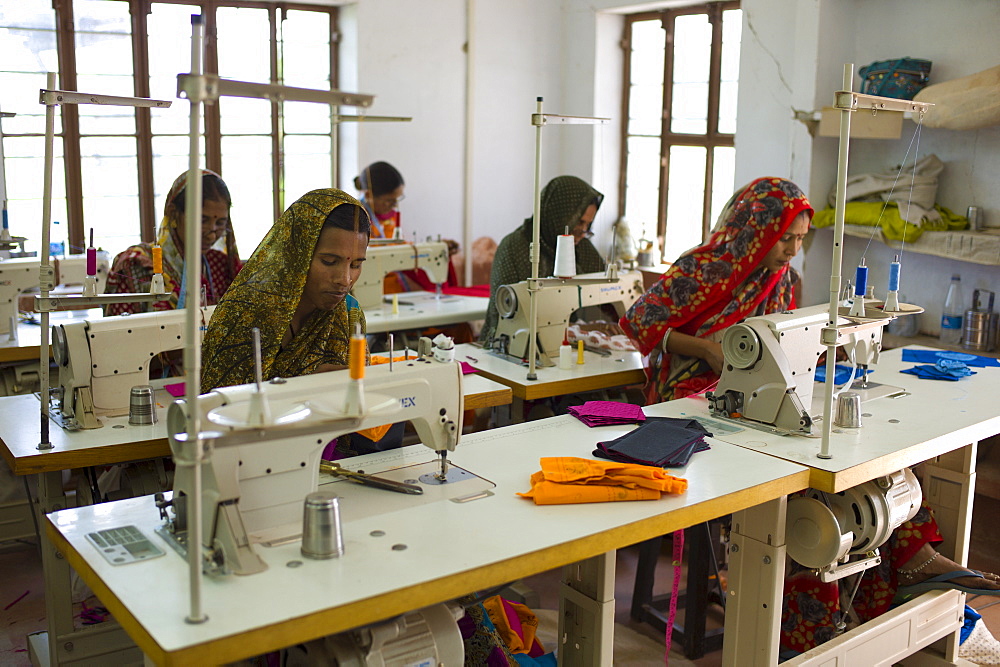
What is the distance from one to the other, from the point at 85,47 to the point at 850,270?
4.33 metres

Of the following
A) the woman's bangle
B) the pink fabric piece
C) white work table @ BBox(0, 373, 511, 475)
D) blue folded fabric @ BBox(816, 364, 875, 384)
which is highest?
the woman's bangle

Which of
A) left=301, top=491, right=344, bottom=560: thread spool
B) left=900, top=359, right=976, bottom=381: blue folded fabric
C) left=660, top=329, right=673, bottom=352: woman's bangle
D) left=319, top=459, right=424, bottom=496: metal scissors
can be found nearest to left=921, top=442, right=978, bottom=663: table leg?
left=900, top=359, right=976, bottom=381: blue folded fabric

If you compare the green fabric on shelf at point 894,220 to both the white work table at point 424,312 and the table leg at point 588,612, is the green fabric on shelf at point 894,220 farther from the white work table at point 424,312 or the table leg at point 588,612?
the table leg at point 588,612

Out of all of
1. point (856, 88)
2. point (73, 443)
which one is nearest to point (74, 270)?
point (73, 443)

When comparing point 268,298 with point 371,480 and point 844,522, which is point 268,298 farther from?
point 844,522

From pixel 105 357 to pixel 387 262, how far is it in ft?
6.21

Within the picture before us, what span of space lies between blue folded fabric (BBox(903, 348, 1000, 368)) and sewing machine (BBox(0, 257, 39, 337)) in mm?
3383

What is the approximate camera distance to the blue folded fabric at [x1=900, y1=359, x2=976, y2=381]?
317 centimetres

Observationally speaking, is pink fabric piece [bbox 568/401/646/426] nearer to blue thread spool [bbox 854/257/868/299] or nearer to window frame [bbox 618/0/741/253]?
blue thread spool [bbox 854/257/868/299]

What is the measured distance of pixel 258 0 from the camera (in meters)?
5.69

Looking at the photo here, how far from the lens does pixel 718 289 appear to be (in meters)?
3.10

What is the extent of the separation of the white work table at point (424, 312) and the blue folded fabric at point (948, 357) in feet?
6.15

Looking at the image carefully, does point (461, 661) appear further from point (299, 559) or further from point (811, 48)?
point (811, 48)

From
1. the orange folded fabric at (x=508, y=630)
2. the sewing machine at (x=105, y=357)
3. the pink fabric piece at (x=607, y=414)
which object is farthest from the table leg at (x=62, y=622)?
the pink fabric piece at (x=607, y=414)
